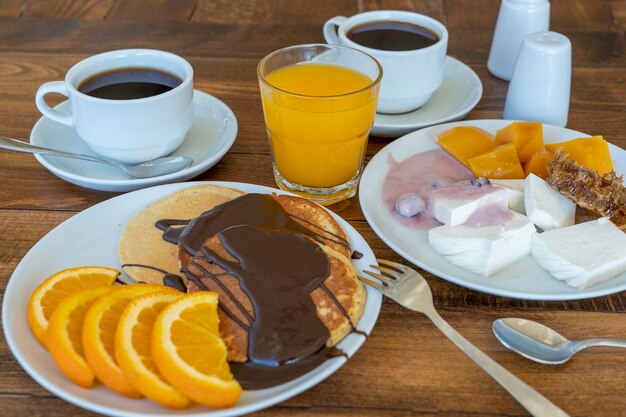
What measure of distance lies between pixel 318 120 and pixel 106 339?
60cm

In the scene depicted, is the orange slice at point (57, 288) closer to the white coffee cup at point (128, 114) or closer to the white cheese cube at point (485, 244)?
the white coffee cup at point (128, 114)

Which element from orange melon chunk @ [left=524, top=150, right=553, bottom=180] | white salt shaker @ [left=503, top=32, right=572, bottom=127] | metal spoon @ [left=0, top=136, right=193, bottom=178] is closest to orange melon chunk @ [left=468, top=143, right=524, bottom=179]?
orange melon chunk @ [left=524, top=150, right=553, bottom=180]

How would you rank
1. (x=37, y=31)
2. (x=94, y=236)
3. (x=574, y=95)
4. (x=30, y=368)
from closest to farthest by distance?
(x=30, y=368) < (x=94, y=236) < (x=574, y=95) < (x=37, y=31)

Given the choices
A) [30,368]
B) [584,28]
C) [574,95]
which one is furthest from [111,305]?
[584,28]

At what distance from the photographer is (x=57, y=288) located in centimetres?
104

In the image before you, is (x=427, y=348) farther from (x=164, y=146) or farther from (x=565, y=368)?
(x=164, y=146)

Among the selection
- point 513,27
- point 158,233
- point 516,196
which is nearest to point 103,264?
point 158,233

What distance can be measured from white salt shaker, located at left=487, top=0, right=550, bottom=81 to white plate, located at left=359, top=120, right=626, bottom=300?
492 millimetres

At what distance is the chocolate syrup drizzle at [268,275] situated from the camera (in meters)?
0.93

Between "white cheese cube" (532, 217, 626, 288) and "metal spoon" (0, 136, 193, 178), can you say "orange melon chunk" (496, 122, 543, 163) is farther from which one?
"metal spoon" (0, 136, 193, 178)

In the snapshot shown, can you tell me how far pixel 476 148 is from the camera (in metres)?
1.45

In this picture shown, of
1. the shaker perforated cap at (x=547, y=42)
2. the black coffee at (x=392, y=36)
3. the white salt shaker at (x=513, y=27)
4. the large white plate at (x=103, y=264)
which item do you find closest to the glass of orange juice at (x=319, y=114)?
the large white plate at (x=103, y=264)

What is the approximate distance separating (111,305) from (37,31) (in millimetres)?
1406

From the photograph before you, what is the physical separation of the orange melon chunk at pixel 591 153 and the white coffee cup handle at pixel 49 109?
1.04m
